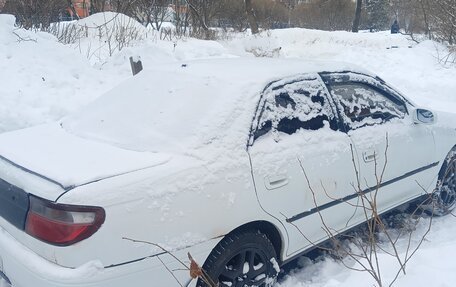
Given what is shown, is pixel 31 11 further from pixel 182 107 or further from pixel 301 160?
pixel 301 160

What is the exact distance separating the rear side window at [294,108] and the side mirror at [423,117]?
1.06 metres

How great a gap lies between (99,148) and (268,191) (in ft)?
3.49

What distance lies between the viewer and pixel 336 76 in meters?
3.66

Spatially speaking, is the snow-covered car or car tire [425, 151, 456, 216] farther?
car tire [425, 151, 456, 216]

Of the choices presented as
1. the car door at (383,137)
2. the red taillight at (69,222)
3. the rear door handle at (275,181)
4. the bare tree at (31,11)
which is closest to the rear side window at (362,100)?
the car door at (383,137)

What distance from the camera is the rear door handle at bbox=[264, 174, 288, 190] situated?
290cm

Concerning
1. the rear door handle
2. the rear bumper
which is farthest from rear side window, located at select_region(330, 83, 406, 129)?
the rear bumper

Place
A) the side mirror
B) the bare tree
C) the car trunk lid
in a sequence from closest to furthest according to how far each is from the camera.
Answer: the car trunk lid < the side mirror < the bare tree

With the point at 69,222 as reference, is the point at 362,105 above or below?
above

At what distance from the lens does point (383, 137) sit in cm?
373

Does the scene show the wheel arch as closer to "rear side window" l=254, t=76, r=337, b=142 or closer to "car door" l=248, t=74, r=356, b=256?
"car door" l=248, t=74, r=356, b=256

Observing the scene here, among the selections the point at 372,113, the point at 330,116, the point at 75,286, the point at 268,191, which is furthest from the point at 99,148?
the point at 372,113

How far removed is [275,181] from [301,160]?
28 centimetres

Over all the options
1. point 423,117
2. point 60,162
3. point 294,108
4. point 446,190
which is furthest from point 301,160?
point 446,190
